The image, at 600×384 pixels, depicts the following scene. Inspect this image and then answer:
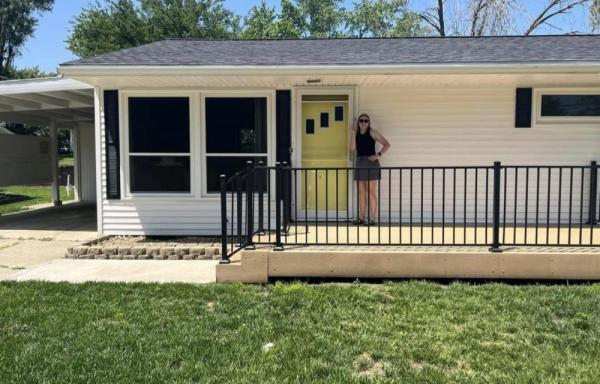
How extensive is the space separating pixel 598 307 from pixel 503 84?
159 inches

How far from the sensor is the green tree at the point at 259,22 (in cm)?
3297

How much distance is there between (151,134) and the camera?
288 inches

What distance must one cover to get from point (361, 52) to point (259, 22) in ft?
93.1

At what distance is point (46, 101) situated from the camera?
31.7 feet

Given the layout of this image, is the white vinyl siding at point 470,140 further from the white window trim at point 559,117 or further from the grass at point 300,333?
the grass at point 300,333

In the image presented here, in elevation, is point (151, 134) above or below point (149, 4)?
below

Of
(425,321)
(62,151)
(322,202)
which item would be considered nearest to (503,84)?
(322,202)

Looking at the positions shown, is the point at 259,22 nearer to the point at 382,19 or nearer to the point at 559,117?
the point at 382,19

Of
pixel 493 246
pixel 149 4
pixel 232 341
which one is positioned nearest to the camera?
pixel 232 341

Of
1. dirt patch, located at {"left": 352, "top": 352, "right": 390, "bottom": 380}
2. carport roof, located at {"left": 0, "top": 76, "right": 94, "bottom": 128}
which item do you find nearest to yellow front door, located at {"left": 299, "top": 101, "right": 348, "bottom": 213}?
carport roof, located at {"left": 0, "top": 76, "right": 94, "bottom": 128}

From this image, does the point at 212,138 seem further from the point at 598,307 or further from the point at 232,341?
the point at 598,307

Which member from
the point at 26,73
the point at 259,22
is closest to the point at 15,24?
the point at 26,73

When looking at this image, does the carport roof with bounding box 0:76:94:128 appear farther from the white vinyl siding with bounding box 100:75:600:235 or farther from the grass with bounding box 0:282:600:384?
the grass with bounding box 0:282:600:384

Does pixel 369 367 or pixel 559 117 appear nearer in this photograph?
pixel 369 367
